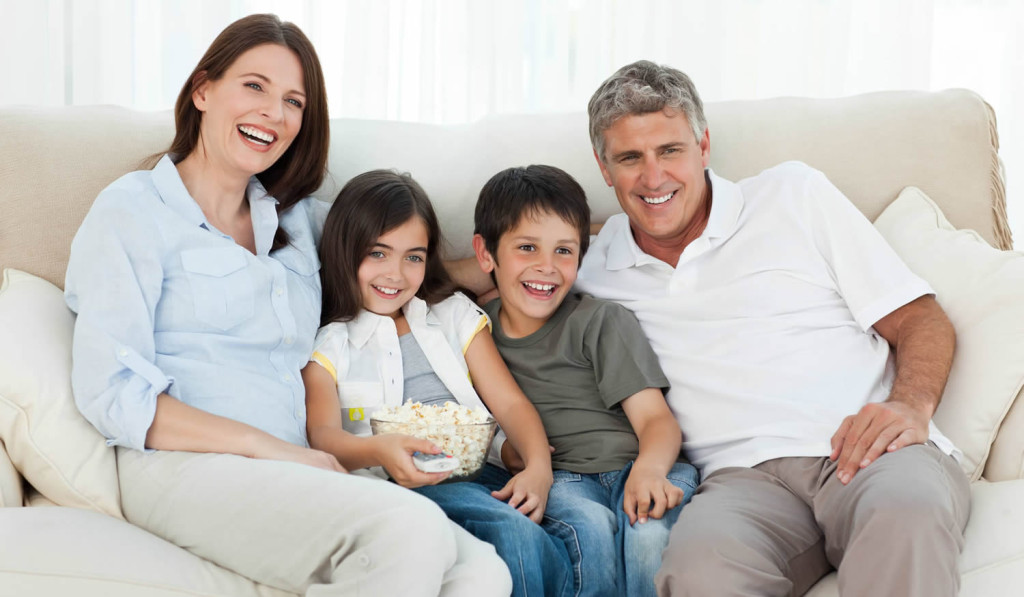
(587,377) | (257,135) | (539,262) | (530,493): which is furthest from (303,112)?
(530,493)

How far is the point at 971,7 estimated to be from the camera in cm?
312

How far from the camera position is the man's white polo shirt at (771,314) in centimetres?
159

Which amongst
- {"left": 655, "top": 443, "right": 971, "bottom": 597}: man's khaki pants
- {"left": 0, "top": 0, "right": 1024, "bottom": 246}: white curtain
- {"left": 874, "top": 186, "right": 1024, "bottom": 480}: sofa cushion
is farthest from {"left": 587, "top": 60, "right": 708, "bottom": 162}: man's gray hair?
{"left": 0, "top": 0, "right": 1024, "bottom": 246}: white curtain

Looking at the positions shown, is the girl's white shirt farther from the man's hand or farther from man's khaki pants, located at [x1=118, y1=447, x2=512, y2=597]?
the man's hand

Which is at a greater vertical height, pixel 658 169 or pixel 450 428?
pixel 658 169

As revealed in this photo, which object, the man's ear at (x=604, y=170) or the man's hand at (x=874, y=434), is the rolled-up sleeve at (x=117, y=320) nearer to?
the man's ear at (x=604, y=170)

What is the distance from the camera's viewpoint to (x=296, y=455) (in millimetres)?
1405

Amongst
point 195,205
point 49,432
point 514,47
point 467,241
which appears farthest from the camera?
point 514,47

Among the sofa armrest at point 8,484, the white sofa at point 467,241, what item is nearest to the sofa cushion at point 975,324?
the white sofa at point 467,241

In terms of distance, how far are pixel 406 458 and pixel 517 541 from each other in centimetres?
22

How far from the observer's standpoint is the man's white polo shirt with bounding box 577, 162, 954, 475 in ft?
5.23

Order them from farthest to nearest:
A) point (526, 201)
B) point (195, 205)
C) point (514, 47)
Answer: point (514, 47) < point (526, 201) < point (195, 205)

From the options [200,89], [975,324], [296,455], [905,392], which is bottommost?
[296,455]

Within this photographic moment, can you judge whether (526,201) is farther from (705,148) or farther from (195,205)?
(195,205)
